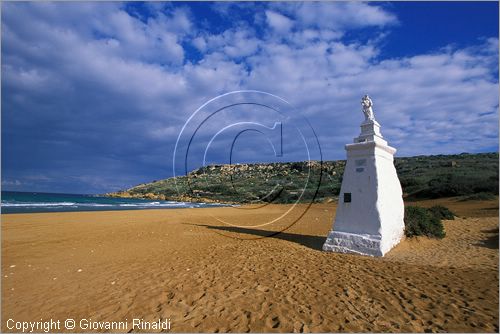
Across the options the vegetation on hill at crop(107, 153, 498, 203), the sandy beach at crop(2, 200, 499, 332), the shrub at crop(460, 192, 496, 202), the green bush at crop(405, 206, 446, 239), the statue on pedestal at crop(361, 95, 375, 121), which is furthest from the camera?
the vegetation on hill at crop(107, 153, 498, 203)

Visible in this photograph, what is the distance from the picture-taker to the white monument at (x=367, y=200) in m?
8.72

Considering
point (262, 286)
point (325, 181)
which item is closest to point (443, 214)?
point (262, 286)

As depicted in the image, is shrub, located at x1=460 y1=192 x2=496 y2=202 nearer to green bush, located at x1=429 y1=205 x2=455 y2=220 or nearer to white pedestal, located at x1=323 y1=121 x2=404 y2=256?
green bush, located at x1=429 y1=205 x2=455 y2=220

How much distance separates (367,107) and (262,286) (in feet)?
23.0

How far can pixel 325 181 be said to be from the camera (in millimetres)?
59000

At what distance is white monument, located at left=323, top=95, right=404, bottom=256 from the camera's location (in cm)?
872

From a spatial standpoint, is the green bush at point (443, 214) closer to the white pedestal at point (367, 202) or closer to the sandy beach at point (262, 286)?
the sandy beach at point (262, 286)

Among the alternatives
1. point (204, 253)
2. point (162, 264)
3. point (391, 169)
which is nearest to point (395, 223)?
point (391, 169)

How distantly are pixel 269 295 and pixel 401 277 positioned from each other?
320 cm

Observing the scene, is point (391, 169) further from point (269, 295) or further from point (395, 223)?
point (269, 295)

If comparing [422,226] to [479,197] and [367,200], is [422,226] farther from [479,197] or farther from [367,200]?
[479,197]

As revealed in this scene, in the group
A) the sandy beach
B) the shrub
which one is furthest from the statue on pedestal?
the shrub

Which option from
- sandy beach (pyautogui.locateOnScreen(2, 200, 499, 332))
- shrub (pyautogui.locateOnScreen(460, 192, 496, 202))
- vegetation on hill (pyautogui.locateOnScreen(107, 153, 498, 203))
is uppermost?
vegetation on hill (pyautogui.locateOnScreen(107, 153, 498, 203))

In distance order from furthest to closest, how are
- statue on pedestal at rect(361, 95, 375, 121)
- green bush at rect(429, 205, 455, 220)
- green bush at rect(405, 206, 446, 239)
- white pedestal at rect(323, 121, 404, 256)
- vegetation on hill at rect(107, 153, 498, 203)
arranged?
vegetation on hill at rect(107, 153, 498, 203), green bush at rect(429, 205, 455, 220), green bush at rect(405, 206, 446, 239), statue on pedestal at rect(361, 95, 375, 121), white pedestal at rect(323, 121, 404, 256)
